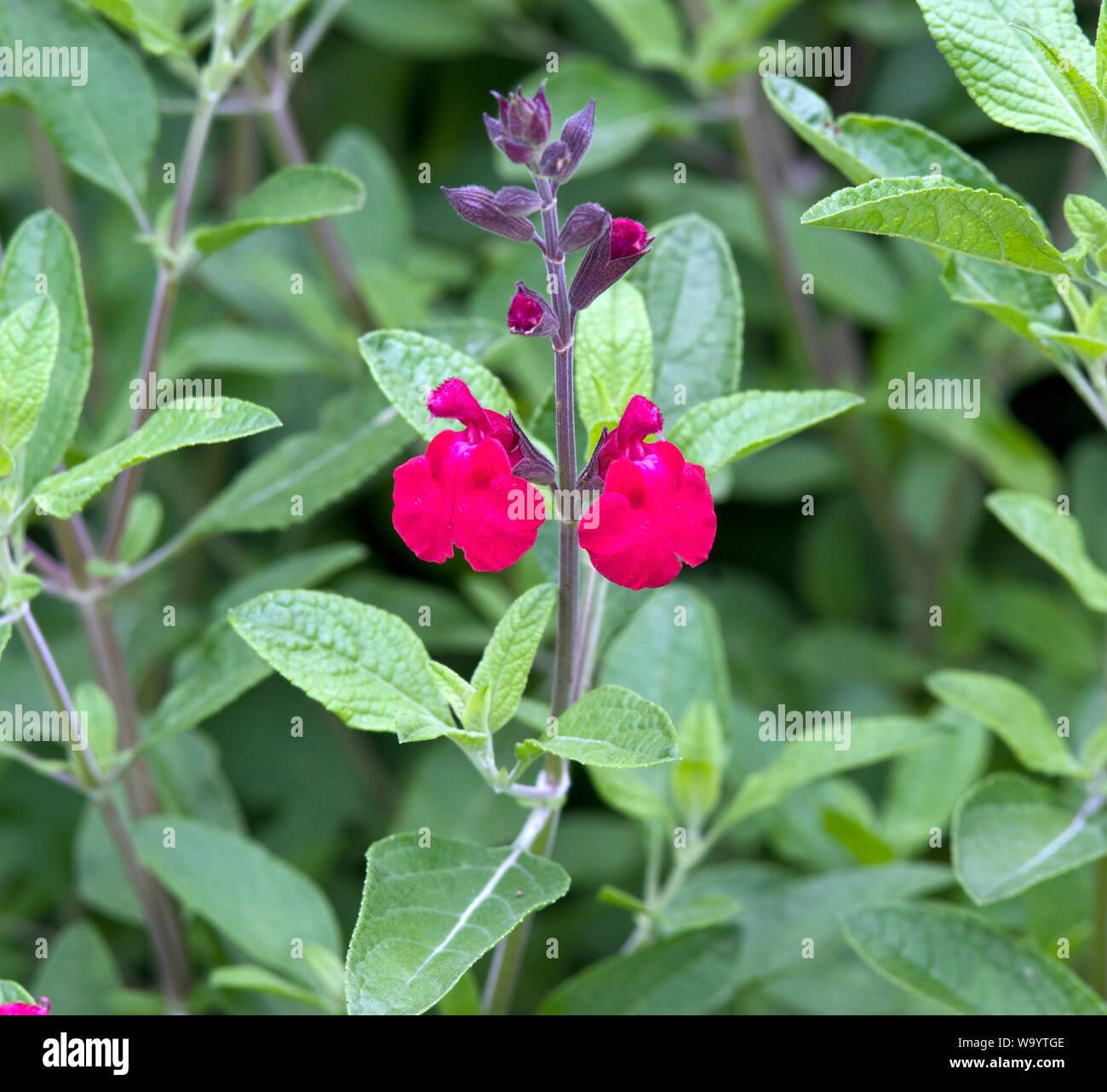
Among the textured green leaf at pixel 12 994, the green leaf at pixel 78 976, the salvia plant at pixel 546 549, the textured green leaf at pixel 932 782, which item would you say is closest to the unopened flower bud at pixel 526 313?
the salvia plant at pixel 546 549

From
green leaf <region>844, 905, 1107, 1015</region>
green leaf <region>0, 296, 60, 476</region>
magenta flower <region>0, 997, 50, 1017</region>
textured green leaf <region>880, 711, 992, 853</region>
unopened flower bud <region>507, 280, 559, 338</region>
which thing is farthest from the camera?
textured green leaf <region>880, 711, 992, 853</region>

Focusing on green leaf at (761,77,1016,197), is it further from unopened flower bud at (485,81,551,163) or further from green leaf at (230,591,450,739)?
green leaf at (230,591,450,739)

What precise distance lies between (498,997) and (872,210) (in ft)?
2.61

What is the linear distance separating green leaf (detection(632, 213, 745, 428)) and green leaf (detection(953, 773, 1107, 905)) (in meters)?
0.47

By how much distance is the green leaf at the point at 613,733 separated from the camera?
2.60 ft

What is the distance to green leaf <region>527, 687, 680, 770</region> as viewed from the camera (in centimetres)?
79

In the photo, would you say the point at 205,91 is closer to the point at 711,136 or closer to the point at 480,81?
the point at 480,81

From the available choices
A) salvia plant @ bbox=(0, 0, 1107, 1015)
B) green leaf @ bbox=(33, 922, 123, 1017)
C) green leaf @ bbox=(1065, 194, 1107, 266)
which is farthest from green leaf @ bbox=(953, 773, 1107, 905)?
green leaf @ bbox=(33, 922, 123, 1017)

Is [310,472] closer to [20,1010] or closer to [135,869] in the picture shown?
[135,869]

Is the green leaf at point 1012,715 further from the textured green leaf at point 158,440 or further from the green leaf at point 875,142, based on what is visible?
the textured green leaf at point 158,440

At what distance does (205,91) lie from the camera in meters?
1.24

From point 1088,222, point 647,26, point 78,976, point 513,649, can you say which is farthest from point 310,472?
point 647,26

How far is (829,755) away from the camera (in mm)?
1201
